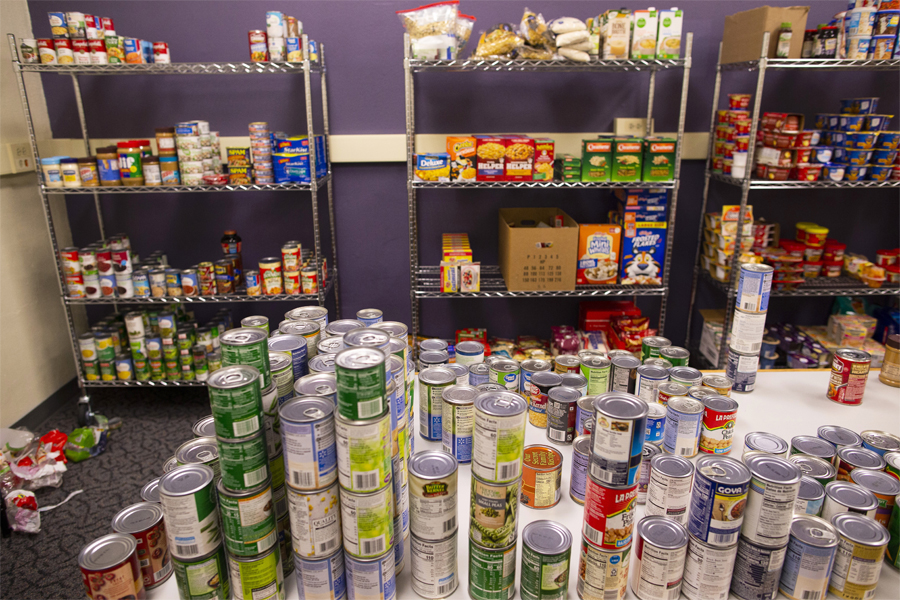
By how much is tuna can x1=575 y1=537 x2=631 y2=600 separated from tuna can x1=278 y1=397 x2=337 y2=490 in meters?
0.49

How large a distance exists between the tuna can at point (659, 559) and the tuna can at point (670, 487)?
0.18 ft

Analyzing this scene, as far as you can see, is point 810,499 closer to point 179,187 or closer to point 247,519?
point 247,519

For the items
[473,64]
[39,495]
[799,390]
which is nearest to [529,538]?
[799,390]

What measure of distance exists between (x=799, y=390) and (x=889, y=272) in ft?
6.45

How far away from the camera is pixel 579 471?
132 centimetres

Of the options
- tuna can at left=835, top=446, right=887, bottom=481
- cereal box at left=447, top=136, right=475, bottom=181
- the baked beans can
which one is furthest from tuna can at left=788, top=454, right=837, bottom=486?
cereal box at left=447, top=136, right=475, bottom=181

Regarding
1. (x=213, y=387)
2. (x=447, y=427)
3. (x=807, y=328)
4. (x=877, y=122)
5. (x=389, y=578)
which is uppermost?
(x=877, y=122)

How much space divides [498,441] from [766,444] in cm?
75

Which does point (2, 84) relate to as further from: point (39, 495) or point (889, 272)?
point (889, 272)

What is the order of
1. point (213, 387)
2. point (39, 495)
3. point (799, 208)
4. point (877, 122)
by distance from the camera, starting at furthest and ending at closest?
point (799, 208), point (877, 122), point (39, 495), point (213, 387)

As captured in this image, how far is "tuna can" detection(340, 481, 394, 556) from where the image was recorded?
3.24 feet

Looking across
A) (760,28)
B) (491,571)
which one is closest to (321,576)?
(491,571)

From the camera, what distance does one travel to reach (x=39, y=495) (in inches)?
102

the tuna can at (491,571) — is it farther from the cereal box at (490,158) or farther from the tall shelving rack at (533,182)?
the cereal box at (490,158)
